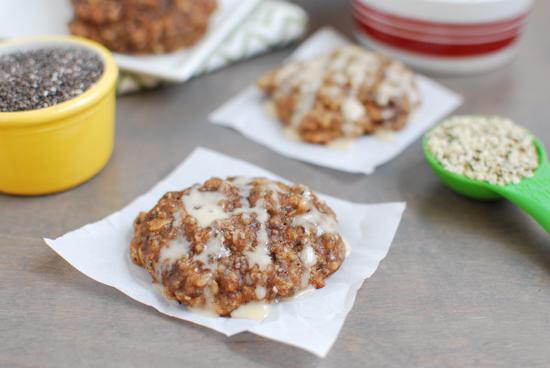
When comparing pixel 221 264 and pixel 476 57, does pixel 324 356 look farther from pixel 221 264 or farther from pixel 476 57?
pixel 476 57

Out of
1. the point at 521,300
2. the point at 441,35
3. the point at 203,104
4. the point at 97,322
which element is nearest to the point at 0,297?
the point at 97,322

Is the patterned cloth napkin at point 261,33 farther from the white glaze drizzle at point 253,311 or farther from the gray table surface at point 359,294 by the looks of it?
the white glaze drizzle at point 253,311

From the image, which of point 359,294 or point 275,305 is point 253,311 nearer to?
point 275,305

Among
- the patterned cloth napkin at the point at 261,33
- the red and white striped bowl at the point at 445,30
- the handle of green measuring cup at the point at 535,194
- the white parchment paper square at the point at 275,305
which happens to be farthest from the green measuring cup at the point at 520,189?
the patterned cloth napkin at the point at 261,33

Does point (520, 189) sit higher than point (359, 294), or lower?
higher

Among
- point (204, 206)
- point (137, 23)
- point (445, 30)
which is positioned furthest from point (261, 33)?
point (204, 206)

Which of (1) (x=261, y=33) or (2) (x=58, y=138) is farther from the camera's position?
(1) (x=261, y=33)

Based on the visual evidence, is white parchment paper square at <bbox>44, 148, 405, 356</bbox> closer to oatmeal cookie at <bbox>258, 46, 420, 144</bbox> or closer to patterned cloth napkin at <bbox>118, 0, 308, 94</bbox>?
oatmeal cookie at <bbox>258, 46, 420, 144</bbox>
